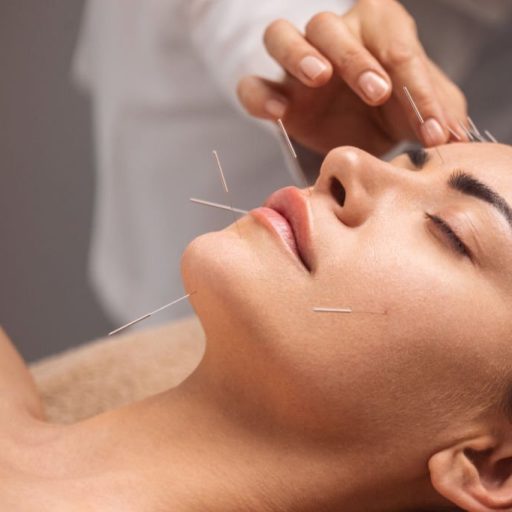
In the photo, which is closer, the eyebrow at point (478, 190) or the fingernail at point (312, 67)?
the eyebrow at point (478, 190)

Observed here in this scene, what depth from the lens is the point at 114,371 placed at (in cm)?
155

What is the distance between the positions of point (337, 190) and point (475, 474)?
39 cm

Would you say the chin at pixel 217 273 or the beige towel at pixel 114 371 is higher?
the chin at pixel 217 273

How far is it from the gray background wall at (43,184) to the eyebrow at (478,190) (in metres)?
1.37

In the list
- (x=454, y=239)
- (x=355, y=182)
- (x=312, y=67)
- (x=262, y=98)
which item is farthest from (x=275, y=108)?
(x=454, y=239)

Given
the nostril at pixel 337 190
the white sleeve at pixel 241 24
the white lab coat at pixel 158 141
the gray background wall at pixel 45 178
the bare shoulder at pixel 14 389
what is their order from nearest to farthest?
the nostril at pixel 337 190 < the bare shoulder at pixel 14 389 < the white sleeve at pixel 241 24 < the white lab coat at pixel 158 141 < the gray background wall at pixel 45 178

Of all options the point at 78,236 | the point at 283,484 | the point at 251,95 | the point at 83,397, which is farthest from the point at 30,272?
the point at 283,484

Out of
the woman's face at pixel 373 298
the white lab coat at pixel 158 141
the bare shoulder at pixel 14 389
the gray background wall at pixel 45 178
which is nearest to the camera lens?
the woman's face at pixel 373 298

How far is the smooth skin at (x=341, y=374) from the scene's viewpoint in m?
1.03

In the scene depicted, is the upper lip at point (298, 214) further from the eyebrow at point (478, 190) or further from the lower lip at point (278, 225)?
the eyebrow at point (478, 190)

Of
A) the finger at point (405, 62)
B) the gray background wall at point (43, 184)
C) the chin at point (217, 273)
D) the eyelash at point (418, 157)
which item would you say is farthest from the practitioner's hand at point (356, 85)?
the gray background wall at point (43, 184)

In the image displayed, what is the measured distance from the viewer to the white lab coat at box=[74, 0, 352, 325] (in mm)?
1875

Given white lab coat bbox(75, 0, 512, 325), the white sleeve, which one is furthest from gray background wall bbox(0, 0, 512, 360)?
the white sleeve

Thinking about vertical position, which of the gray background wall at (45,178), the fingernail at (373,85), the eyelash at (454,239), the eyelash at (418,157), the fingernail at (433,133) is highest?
the fingernail at (373,85)
